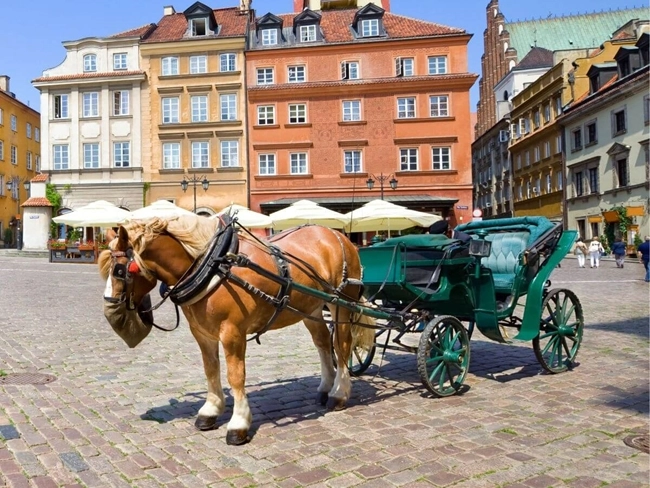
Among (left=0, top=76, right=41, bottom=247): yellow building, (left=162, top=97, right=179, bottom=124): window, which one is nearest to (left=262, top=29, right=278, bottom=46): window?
(left=162, top=97, right=179, bottom=124): window

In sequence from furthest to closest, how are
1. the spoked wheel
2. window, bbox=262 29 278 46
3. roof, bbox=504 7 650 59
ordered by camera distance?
roof, bbox=504 7 650 59 < window, bbox=262 29 278 46 < the spoked wheel

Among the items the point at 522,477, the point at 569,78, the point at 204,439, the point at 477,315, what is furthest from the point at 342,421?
the point at 569,78

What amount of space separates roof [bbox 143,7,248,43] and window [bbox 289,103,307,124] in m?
5.46

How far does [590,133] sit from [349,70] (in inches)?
653

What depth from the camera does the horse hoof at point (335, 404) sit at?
4.76m

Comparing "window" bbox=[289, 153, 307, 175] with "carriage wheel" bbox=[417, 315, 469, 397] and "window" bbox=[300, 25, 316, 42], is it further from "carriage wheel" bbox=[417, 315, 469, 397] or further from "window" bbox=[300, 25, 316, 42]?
"carriage wheel" bbox=[417, 315, 469, 397]

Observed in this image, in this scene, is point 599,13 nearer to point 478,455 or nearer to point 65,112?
point 65,112

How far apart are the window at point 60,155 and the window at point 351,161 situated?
57.3 feet

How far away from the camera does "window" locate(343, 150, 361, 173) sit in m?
33.7

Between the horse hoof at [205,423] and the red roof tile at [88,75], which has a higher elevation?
the red roof tile at [88,75]

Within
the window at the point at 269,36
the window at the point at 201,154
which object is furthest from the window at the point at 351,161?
the window at the point at 269,36

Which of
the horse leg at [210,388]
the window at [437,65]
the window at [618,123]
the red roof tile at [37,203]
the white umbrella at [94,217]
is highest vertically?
the window at [437,65]

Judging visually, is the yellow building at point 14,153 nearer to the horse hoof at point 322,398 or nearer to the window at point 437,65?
the window at point 437,65

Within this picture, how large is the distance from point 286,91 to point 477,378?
Result: 3028 cm
